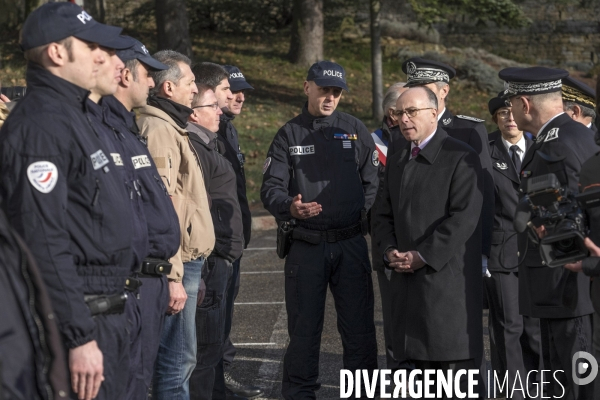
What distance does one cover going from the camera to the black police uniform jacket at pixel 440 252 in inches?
210

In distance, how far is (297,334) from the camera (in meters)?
6.27

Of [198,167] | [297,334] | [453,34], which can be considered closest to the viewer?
[198,167]

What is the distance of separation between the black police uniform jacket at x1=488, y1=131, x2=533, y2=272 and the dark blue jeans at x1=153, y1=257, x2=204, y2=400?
7.39ft

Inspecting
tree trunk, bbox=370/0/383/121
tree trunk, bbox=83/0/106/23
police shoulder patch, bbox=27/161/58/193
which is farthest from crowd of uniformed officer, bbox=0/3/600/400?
tree trunk, bbox=83/0/106/23

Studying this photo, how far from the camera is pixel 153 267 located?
14.6ft

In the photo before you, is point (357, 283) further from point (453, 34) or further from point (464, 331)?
point (453, 34)

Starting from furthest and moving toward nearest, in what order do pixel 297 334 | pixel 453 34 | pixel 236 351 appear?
1. pixel 453 34
2. pixel 236 351
3. pixel 297 334

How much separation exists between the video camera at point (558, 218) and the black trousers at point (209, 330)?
2202 millimetres

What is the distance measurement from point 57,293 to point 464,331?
2665 mm

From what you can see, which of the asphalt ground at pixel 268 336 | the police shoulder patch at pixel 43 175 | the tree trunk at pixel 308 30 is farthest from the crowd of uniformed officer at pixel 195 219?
the tree trunk at pixel 308 30

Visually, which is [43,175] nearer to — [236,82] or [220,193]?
[220,193]

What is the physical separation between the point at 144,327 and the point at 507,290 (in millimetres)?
2908

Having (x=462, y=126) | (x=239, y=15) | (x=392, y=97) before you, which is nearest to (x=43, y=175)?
(x=462, y=126)

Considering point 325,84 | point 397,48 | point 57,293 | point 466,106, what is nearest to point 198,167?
point 325,84
